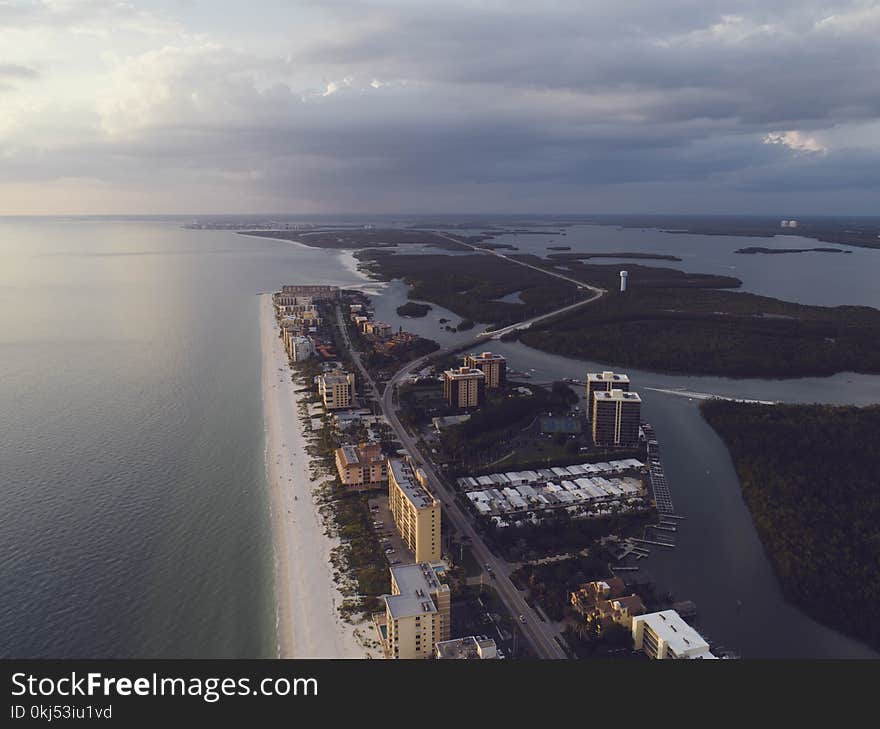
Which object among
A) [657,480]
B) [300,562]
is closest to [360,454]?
[300,562]

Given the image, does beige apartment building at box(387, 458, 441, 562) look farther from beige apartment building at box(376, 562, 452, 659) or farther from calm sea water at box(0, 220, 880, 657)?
calm sea water at box(0, 220, 880, 657)

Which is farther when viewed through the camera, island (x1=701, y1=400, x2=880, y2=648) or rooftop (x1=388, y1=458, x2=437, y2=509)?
rooftop (x1=388, y1=458, x2=437, y2=509)

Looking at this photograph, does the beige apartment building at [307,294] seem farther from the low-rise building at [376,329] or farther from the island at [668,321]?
the low-rise building at [376,329]

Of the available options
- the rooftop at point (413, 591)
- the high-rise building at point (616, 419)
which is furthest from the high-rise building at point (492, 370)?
the rooftop at point (413, 591)

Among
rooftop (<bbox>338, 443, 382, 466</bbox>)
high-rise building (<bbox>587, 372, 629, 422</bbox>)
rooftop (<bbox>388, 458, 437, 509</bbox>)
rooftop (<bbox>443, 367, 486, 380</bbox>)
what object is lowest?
rooftop (<bbox>338, 443, 382, 466</bbox>)

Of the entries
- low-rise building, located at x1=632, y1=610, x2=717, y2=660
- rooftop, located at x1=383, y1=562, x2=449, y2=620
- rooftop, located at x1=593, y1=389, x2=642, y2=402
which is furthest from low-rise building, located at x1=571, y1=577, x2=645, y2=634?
rooftop, located at x1=593, y1=389, x2=642, y2=402

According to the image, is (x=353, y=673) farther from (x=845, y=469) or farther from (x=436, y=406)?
(x=436, y=406)

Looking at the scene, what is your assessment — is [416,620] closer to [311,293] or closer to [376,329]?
[376,329]
